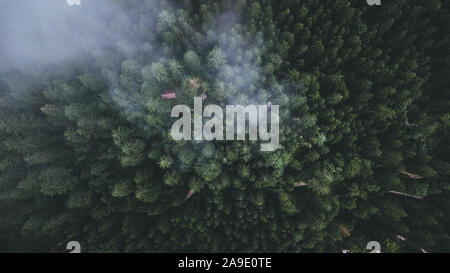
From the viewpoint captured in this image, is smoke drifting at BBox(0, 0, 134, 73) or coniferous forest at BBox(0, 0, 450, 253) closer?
coniferous forest at BBox(0, 0, 450, 253)

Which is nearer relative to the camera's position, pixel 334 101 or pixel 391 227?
pixel 334 101

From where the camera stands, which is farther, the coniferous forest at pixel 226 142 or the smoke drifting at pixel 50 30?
the smoke drifting at pixel 50 30

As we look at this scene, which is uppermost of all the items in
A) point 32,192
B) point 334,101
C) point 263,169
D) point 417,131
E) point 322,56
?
point 322,56

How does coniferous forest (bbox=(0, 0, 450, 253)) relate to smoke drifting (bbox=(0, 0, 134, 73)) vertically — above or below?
below

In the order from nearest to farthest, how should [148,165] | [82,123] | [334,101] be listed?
[82,123] → [334,101] → [148,165]

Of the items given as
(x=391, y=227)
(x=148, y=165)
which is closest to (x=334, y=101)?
(x=391, y=227)

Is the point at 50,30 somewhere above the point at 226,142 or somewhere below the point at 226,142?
above

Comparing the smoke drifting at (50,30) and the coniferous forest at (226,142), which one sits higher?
the smoke drifting at (50,30)

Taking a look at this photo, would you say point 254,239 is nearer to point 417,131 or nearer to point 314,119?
point 314,119
